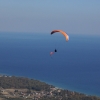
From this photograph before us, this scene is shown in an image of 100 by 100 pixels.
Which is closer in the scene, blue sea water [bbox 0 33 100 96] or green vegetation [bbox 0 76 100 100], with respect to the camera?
green vegetation [bbox 0 76 100 100]

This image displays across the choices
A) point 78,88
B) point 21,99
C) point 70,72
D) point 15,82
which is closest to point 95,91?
point 78,88

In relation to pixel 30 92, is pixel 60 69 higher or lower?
higher

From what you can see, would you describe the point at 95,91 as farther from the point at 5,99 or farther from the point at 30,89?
the point at 5,99

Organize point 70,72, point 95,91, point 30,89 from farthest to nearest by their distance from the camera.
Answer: point 70,72
point 95,91
point 30,89

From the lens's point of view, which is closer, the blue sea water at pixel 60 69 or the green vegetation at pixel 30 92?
the green vegetation at pixel 30 92

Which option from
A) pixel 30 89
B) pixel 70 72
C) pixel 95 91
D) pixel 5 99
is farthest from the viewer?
pixel 70 72

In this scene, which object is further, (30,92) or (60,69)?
(60,69)

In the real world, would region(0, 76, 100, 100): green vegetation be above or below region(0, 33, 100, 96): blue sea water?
below

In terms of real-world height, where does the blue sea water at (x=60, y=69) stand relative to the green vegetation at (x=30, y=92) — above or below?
above
